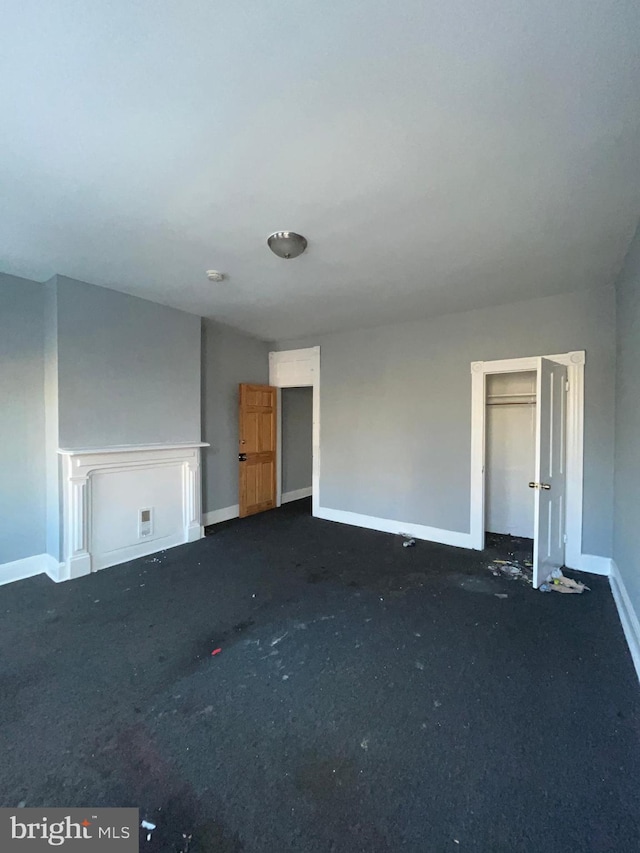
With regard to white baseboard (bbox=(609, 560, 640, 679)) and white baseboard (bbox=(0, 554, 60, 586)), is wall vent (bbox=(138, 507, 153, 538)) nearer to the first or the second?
white baseboard (bbox=(0, 554, 60, 586))

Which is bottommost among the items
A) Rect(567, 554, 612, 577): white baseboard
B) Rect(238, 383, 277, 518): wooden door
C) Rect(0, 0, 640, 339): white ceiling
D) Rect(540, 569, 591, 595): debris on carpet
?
Rect(540, 569, 591, 595): debris on carpet

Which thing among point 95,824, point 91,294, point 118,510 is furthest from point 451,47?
point 118,510

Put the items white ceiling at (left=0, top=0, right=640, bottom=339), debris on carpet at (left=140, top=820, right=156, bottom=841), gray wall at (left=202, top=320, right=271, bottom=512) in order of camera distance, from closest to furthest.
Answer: white ceiling at (left=0, top=0, right=640, bottom=339)
debris on carpet at (left=140, top=820, right=156, bottom=841)
gray wall at (left=202, top=320, right=271, bottom=512)

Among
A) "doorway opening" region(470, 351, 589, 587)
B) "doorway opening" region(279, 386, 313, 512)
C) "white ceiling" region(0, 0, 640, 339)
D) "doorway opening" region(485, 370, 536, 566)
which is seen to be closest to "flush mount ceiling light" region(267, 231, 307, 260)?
"white ceiling" region(0, 0, 640, 339)

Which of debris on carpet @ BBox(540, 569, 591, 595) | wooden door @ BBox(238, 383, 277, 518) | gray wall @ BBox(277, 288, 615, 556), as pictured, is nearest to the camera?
debris on carpet @ BBox(540, 569, 591, 595)

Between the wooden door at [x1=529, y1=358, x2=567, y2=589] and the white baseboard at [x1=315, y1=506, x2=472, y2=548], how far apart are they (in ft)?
3.03

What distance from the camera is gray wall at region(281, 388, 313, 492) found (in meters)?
6.43

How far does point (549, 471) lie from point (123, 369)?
4213 millimetres

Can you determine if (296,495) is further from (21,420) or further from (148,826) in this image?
(148,826)

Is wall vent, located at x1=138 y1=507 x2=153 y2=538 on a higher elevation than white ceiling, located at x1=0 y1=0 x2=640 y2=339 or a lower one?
lower

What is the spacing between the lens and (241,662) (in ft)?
7.14

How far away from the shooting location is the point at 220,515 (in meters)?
5.11

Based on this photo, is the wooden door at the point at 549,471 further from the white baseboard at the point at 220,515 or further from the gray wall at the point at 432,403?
the white baseboard at the point at 220,515

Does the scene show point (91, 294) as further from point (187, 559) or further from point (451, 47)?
point (451, 47)
